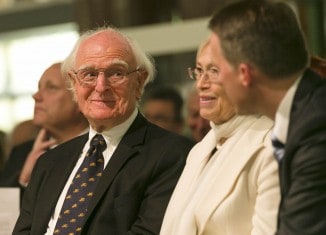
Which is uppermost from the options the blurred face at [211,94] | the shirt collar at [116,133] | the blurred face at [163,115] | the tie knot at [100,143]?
the blurred face at [211,94]

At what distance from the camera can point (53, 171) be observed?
14.2ft

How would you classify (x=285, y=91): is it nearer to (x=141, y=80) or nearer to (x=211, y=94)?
(x=211, y=94)

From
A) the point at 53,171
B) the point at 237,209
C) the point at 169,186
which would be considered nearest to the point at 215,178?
the point at 237,209

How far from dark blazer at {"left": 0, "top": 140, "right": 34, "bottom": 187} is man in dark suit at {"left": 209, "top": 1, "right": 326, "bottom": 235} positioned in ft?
8.66

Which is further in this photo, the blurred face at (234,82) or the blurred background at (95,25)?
the blurred background at (95,25)

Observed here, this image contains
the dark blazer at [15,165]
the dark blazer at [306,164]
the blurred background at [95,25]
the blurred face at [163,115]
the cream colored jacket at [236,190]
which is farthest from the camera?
the blurred background at [95,25]

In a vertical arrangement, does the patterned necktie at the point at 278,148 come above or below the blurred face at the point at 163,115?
above

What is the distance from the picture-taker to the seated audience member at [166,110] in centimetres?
674

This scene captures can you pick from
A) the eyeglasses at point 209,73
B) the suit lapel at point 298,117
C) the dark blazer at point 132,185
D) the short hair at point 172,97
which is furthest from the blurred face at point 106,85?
the short hair at point 172,97

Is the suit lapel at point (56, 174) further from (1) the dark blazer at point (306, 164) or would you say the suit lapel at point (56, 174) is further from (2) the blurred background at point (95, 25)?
(2) the blurred background at point (95, 25)

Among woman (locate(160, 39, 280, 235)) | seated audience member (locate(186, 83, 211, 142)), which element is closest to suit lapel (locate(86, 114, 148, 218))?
woman (locate(160, 39, 280, 235))

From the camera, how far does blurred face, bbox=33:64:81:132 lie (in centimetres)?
509

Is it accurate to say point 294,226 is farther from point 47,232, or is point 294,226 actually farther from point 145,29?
point 145,29

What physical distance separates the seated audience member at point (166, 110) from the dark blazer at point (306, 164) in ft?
12.8
